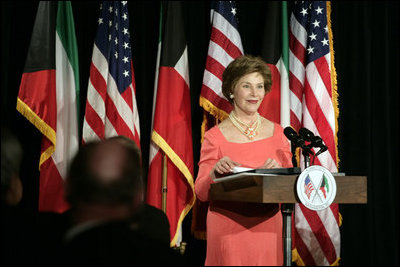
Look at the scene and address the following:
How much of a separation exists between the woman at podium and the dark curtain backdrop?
1.15 m

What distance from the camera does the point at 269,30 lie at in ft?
12.9

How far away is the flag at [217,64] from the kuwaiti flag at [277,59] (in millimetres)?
259

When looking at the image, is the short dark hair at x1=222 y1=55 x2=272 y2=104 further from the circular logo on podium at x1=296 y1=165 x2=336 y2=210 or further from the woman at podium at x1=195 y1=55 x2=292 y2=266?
the circular logo on podium at x1=296 y1=165 x2=336 y2=210

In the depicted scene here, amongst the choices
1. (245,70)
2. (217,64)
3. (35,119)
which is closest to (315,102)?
(217,64)

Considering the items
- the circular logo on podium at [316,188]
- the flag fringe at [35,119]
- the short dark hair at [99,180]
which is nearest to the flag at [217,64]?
the flag fringe at [35,119]

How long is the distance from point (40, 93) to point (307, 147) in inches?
82.8

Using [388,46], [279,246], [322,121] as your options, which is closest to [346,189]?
[279,246]

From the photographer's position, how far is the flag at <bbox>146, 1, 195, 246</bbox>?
12.1 ft

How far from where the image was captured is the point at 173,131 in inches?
146

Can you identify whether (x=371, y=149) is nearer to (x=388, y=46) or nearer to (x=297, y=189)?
(x=388, y=46)

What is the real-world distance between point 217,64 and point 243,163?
4.14ft

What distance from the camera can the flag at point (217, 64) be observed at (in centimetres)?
370

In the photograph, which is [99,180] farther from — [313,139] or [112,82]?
[112,82]

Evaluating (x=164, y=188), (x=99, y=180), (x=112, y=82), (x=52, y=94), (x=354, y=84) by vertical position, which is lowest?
(x=164, y=188)
